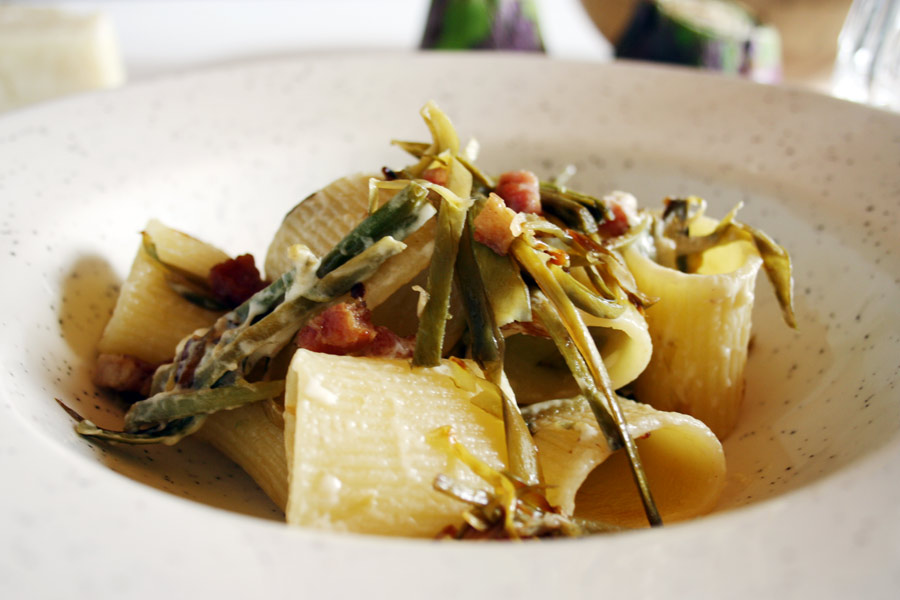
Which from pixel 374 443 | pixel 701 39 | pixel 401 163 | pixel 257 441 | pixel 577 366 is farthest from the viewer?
pixel 701 39

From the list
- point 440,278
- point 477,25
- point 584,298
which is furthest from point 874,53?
point 440,278

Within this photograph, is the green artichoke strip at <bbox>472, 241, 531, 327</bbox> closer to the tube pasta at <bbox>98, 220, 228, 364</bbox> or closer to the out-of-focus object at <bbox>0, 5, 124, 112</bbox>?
the tube pasta at <bbox>98, 220, 228, 364</bbox>

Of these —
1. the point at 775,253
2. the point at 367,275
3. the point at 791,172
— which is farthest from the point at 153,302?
the point at 791,172

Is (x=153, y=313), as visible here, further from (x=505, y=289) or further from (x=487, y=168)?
(x=487, y=168)

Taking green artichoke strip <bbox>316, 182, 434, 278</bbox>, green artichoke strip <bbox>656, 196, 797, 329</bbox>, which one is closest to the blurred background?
green artichoke strip <bbox>656, 196, 797, 329</bbox>

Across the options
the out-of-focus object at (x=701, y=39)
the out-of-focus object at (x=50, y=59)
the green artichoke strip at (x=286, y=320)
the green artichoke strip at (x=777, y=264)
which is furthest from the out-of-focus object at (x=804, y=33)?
the green artichoke strip at (x=286, y=320)

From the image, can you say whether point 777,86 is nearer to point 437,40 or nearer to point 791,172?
point 791,172
